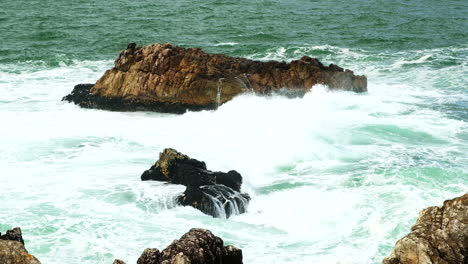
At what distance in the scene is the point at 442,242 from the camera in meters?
7.54

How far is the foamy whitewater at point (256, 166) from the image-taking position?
13.6 metres

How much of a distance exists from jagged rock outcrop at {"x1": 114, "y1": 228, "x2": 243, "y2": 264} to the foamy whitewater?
436 centimetres

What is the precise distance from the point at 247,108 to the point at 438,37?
61.7 feet

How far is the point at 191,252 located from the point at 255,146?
1275 centimetres

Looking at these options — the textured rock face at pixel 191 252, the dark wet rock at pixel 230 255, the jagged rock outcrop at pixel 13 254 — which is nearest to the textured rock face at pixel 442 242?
the dark wet rock at pixel 230 255

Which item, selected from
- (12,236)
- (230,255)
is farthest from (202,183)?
(12,236)

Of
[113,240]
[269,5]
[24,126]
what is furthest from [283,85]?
[269,5]

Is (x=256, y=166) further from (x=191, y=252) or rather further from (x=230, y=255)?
(x=191, y=252)

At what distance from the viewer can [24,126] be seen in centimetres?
2242

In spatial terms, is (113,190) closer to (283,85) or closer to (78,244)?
(78,244)

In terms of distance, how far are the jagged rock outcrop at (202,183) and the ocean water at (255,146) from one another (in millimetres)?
263

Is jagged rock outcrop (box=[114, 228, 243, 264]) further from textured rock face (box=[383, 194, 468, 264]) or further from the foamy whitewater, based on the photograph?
the foamy whitewater

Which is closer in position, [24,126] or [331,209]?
[331,209]

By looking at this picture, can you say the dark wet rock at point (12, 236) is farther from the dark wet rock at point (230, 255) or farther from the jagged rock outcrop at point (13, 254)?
the dark wet rock at point (230, 255)
